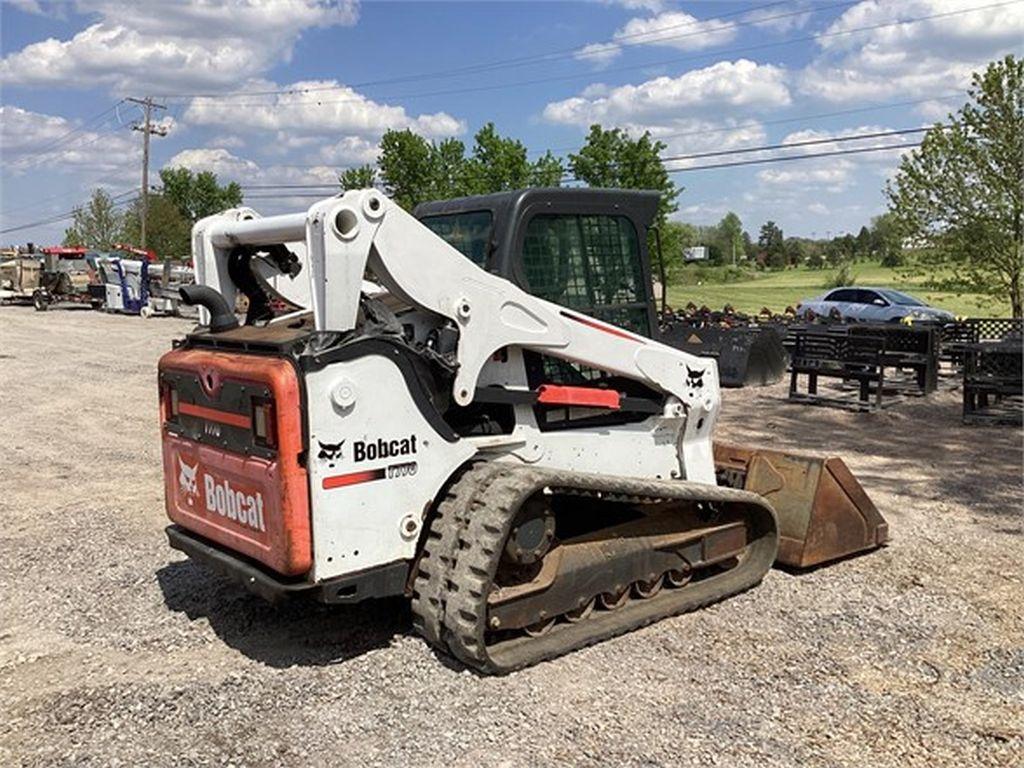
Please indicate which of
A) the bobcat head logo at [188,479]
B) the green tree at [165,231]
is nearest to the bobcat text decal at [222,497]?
the bobcat head logo at [188,479]

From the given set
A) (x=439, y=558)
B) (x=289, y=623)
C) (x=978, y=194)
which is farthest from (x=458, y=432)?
(x=978, y=194)

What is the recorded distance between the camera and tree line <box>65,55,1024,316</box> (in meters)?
20.5

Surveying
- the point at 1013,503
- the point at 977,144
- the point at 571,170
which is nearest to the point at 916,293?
the point at 571,170

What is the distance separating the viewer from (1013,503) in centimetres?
801

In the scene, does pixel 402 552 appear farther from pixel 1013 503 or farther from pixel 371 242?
pixel 1013 503

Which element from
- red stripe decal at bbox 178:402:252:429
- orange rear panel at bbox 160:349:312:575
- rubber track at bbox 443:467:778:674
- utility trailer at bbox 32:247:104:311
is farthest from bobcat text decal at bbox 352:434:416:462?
utility trailer at bbox 32:247:104:311

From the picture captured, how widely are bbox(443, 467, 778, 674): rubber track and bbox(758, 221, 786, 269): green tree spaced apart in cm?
10099

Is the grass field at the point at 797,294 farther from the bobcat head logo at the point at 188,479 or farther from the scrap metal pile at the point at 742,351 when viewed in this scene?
the bobcat head logo at the point at 188,479

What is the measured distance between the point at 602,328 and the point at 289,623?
2426 mm

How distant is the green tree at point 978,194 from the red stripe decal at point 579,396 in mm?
18384

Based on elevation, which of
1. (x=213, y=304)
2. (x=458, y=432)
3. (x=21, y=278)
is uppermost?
(x=21, y=278)

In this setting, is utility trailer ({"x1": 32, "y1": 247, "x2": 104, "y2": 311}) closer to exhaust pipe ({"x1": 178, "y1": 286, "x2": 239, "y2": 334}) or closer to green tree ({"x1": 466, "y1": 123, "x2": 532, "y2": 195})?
green tree ({"x1": 466, "y1": 123, "x2": 532, "y2": 195})

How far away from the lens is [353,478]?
4.29 meters

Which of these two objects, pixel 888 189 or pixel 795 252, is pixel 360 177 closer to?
pixel 888 189
